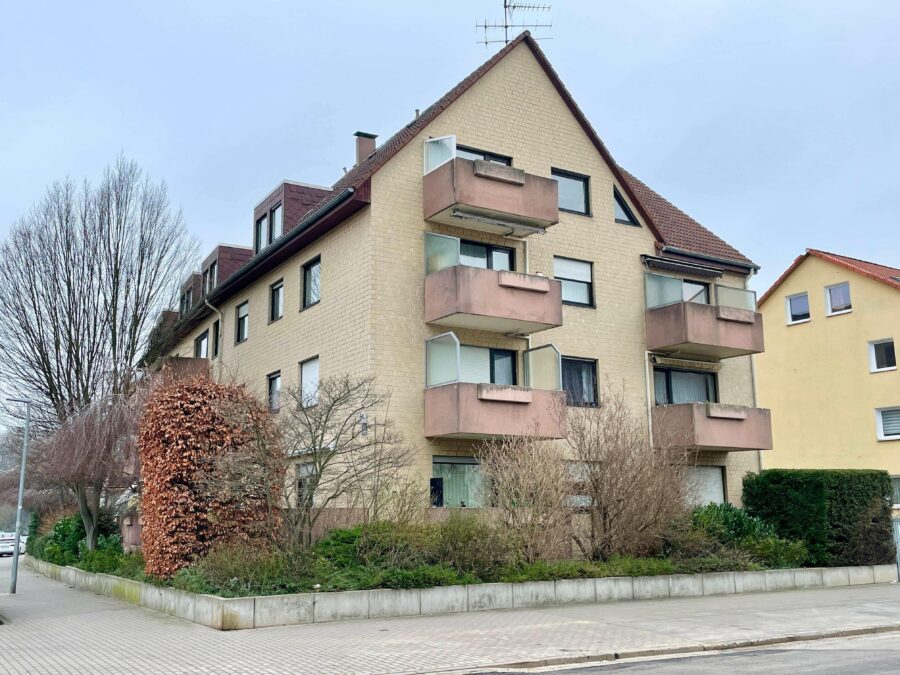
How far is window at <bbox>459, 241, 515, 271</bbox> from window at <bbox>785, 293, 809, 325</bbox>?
17568 millimetres

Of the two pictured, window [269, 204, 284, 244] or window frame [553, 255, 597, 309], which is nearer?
window frame [553, 255, 597, 309]

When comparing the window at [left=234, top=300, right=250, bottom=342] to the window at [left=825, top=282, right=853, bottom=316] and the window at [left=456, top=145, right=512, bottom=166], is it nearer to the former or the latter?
the window at [left=456, top=145, right=512, bottom=166]

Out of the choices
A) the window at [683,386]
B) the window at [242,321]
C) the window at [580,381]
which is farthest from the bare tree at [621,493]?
the window at [242,321]

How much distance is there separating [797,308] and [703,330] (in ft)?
44.9

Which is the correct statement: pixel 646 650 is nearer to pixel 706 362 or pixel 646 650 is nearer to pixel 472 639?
pixel 472 639

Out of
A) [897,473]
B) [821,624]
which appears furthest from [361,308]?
[897,473]

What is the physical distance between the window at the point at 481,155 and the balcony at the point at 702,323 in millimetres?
5334

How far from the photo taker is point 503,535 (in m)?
16.9

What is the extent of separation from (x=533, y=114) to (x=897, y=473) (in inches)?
724

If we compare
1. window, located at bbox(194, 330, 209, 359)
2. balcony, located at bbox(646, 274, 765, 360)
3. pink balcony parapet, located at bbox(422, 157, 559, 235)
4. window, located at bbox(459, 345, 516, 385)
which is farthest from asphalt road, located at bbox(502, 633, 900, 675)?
window, located at bbox(194, 330, 209, 359)

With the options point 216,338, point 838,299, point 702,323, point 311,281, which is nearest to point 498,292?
point 311,281

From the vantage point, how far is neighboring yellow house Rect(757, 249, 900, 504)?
32.6m

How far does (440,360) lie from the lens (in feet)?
70.2

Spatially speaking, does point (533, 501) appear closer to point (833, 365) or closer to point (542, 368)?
point (542, 368)
